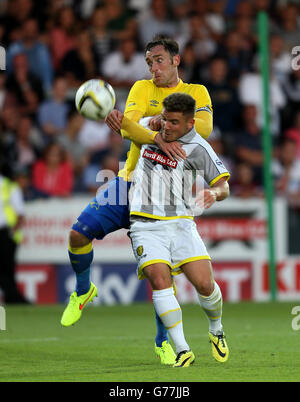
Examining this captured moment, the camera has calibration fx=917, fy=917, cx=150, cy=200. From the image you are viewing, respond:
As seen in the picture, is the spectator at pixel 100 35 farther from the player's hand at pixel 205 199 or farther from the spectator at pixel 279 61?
the player's hand at pixel 205 199

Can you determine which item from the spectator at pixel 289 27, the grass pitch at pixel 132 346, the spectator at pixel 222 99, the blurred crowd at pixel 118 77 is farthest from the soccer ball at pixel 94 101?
the spectator at pixel 289 27

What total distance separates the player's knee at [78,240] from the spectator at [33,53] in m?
6.90

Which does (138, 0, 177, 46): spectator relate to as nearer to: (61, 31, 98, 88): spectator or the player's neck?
(61, 31, 98, 88): spectator

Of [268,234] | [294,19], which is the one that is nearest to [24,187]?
[268,234]

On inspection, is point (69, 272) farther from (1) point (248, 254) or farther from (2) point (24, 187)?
(1) point (248, 254)

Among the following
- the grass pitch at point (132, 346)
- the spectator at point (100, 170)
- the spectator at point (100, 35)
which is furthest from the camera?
the spectator at point (100, 35)

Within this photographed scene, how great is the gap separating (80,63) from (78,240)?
23.5 feet

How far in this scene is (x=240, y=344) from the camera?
7867 millimetres

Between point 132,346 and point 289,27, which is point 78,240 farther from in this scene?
point 289,27

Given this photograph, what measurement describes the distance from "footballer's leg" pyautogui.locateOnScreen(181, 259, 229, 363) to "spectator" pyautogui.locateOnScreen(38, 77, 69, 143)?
24.1ft

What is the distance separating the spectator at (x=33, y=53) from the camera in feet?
46.7

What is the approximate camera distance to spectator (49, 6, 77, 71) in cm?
1472

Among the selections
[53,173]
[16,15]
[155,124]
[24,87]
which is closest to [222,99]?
[53,173]

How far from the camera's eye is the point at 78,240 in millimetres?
7582
